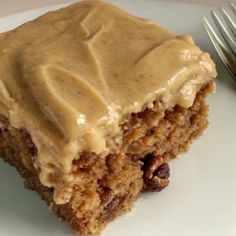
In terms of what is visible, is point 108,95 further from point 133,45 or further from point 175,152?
point 175,152

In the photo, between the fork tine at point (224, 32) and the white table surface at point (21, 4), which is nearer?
the fork tine at point (224, 32)

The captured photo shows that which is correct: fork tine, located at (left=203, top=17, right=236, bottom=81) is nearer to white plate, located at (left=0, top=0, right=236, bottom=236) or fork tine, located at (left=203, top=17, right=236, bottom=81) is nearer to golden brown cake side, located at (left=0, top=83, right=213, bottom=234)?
white plate, located at (left=0, top=0, right=236, bottom=236)

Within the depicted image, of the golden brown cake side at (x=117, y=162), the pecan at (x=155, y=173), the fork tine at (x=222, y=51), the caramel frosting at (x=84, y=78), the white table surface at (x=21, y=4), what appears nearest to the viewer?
the caramel frosting at (x=84, y=78)

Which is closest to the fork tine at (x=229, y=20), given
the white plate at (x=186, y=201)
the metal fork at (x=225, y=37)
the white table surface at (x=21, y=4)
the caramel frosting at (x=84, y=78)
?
the metal fork at (x=225, y=37)

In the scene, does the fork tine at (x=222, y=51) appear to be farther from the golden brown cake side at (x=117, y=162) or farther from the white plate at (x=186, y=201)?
the golden brown cake side at (x=117, y=162)

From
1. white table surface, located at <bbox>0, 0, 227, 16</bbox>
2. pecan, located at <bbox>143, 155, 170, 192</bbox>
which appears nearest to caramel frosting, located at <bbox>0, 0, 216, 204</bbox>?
pecan, located at <bbox>143, 155, 170, 192</bbox>

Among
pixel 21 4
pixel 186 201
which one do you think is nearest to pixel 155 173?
pixel 186 201

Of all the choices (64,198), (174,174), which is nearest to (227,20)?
(174,174)

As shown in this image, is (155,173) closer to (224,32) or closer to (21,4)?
(224,32)
